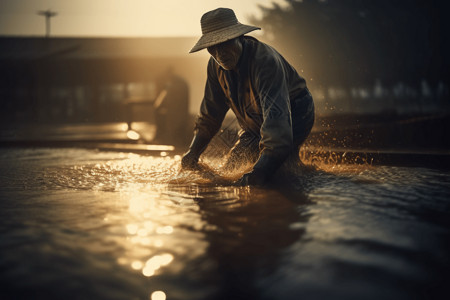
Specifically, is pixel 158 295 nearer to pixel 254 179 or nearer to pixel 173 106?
pixel 254 179

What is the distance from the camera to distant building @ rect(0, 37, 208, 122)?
20.7 metres

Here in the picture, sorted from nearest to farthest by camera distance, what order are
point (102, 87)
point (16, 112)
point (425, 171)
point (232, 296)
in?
1. point (232, 296)
2. point (425, 171)
3. point (16, 112)
4. point (102, 87)

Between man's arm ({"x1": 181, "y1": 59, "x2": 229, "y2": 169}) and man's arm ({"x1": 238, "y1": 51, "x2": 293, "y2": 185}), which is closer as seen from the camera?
man's arm ({"x1": 238, "y1": 51, "x2": 293, "y2": 185})

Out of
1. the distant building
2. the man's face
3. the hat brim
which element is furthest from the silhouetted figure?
the distant building

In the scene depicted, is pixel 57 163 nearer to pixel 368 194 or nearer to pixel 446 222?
pixel 368 194

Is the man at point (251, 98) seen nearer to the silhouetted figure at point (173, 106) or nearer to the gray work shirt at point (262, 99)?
the gray work shirt at point (262, 99)

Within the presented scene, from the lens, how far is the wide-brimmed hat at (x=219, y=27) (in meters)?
2.42

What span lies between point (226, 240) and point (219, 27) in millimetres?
1483

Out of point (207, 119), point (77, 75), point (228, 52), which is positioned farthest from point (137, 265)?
point (77, 75)

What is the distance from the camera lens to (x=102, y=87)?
22.5 meters

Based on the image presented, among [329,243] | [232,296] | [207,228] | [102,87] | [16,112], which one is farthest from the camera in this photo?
[102,87]

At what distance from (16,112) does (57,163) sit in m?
19.1

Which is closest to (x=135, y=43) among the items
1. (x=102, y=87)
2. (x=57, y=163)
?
(x=102, y=87)

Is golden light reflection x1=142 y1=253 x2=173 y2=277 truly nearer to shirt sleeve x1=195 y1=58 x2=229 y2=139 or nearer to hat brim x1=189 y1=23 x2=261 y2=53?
hat brim x1=189 y1=23 x2=261 y2=53
